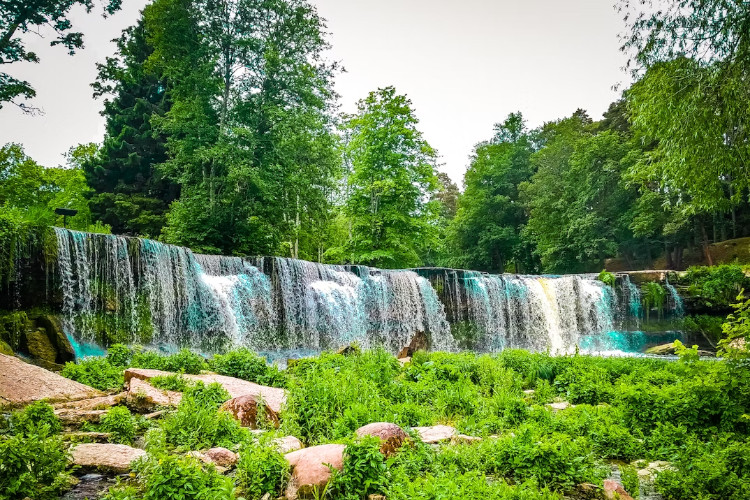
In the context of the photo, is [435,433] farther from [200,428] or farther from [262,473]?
[200,428]

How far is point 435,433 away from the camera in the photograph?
471cm

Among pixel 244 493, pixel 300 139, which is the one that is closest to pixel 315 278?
pixel 300 139

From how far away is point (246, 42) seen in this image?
61.6 ft

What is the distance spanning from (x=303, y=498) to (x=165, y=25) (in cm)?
2122

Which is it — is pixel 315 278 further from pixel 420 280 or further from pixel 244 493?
pixel 244 493

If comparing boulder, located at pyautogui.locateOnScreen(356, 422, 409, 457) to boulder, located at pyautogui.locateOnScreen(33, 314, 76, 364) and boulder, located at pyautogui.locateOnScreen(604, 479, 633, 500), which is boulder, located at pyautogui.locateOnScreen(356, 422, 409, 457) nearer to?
boulder, located at pyautogui.locateOnScreen(604, 479, 633, 500)

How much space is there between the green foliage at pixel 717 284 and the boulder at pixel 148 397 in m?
22.4

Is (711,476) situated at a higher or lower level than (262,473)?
lower

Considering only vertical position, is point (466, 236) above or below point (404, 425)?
above

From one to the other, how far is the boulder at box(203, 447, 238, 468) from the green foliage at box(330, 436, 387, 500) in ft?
3.68

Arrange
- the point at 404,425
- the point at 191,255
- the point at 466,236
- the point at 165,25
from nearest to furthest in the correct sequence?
the point at 404,425 < the point at 191,255 < the point at 165,25 < the point at 466,236

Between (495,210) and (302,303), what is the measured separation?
1038 inches

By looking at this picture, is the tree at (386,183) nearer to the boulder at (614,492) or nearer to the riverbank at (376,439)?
the riverbank at (376,439)

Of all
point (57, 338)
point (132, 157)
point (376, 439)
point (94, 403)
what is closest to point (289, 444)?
point (376, 439)
